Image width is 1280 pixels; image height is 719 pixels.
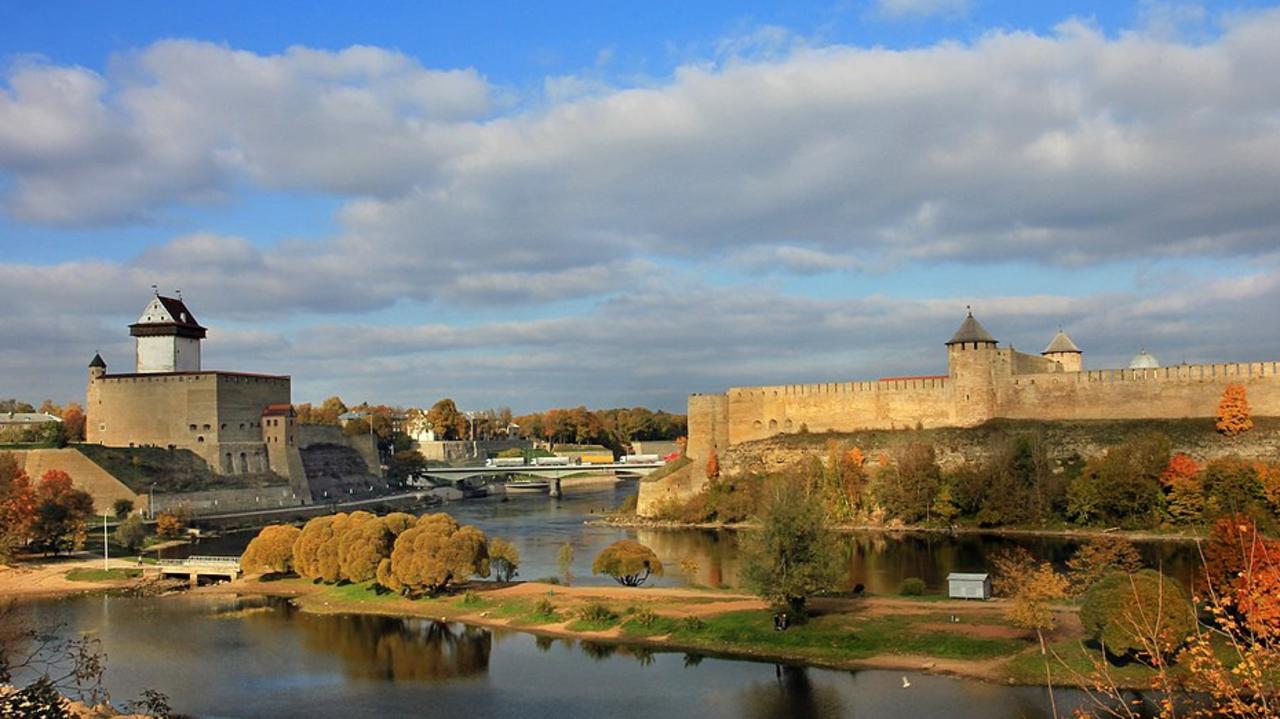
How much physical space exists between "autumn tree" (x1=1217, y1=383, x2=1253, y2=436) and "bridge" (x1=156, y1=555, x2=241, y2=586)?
4013 centimetres

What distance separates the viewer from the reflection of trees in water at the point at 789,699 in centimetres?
1811

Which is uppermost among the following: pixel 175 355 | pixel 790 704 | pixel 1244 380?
pixel 175 355

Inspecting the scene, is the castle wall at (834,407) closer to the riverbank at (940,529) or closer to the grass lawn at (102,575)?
the riverbank at (940,529)

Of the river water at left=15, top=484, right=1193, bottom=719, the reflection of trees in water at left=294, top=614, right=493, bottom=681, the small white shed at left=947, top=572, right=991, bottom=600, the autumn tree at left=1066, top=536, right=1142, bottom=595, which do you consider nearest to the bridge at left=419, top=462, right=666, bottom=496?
the river water at left=15, top=484, right=1193, bottom=719

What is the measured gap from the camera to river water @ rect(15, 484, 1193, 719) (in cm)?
1859

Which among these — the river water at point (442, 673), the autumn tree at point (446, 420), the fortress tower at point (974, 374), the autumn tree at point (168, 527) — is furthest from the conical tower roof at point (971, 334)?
the autumn tree at point (446, 420)

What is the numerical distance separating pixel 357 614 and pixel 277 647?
13.1 feet

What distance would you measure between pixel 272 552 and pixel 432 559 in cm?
872

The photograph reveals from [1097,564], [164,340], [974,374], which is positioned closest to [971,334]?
[974,374]

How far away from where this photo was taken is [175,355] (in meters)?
67.0

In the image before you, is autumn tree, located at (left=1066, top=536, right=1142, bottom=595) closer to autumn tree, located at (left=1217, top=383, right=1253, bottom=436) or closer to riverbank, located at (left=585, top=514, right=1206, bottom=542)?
riverbank, located at (left=585, top=514, right=1206, bottom=542)

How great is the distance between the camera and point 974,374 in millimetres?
52312

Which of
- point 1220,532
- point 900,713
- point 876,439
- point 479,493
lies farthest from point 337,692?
point 479,493

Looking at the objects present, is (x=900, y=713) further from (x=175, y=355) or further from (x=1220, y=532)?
(x=175, y=355)
